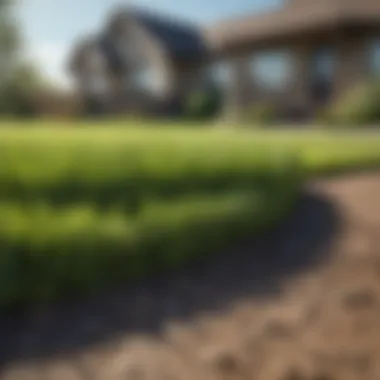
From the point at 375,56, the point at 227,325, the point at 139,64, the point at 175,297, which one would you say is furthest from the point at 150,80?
the point at 375,56

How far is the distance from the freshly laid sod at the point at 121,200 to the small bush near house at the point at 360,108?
4400mm

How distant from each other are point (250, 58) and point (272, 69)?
898 mm

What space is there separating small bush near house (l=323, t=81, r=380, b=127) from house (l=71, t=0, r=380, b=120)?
0.95 m

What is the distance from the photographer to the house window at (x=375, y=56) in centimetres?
1155

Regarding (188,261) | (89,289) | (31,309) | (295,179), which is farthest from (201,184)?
(31,309)

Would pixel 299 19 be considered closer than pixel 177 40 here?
No

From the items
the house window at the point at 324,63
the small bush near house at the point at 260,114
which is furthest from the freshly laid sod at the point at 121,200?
the house window at the point at 324,63

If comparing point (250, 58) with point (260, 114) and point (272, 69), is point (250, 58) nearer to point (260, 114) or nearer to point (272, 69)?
point (272, 69)

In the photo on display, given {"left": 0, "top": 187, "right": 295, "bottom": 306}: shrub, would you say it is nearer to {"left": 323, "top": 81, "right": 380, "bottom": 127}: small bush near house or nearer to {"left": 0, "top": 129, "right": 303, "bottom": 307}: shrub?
{"left": 0, "top": 129, "right": 303, "bottom": 307}: shrub

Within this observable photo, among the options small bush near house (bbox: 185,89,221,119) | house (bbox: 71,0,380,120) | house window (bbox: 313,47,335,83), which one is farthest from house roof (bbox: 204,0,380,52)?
small bush near house (bbox: 185,89,221,119)

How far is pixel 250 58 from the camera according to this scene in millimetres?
14734

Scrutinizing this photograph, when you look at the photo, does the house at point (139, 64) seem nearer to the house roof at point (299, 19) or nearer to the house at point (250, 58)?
the house at point (250, 58)

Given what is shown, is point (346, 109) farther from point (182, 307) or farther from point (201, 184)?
point (182, 307)

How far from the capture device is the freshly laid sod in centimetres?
429
